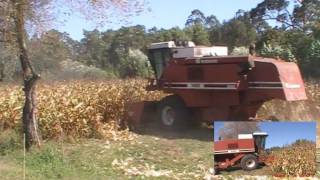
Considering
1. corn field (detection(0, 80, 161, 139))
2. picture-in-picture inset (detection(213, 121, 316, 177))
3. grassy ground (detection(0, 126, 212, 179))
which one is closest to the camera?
picture-in-picture inset (detection(213, 121, 316, 177))

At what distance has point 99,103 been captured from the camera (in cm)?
1551

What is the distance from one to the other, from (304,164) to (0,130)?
825 centimetres

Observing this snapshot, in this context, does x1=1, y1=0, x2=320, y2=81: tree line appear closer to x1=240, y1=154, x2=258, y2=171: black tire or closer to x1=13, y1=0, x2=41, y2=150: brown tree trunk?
x1=13, y1=0, x2=41, y2=150: brown tree trunk

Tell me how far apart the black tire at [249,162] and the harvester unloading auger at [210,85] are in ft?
22.3

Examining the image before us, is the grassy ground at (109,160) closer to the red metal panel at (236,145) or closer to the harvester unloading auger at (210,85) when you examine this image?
the harvester unloading auger at (210,85)

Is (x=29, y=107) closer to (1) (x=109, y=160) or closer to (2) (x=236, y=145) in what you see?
(1) (x=109, y=160)

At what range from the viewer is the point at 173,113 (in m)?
16.6

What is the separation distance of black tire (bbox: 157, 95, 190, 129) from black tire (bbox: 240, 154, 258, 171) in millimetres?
8493

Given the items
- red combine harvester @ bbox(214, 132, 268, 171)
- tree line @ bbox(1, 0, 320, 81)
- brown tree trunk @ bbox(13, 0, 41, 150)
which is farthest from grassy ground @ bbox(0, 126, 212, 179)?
tree line @ bbox(1, 0, 320, 81)

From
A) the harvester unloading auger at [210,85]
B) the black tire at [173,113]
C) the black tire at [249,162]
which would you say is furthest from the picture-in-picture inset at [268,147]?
the black tire at [173,113]

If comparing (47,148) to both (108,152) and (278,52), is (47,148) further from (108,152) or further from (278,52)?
(278,52)

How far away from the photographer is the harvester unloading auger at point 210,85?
48.1 feet

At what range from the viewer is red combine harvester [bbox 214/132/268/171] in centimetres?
748

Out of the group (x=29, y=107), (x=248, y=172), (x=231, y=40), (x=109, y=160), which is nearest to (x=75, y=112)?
(x=29, y=107)
